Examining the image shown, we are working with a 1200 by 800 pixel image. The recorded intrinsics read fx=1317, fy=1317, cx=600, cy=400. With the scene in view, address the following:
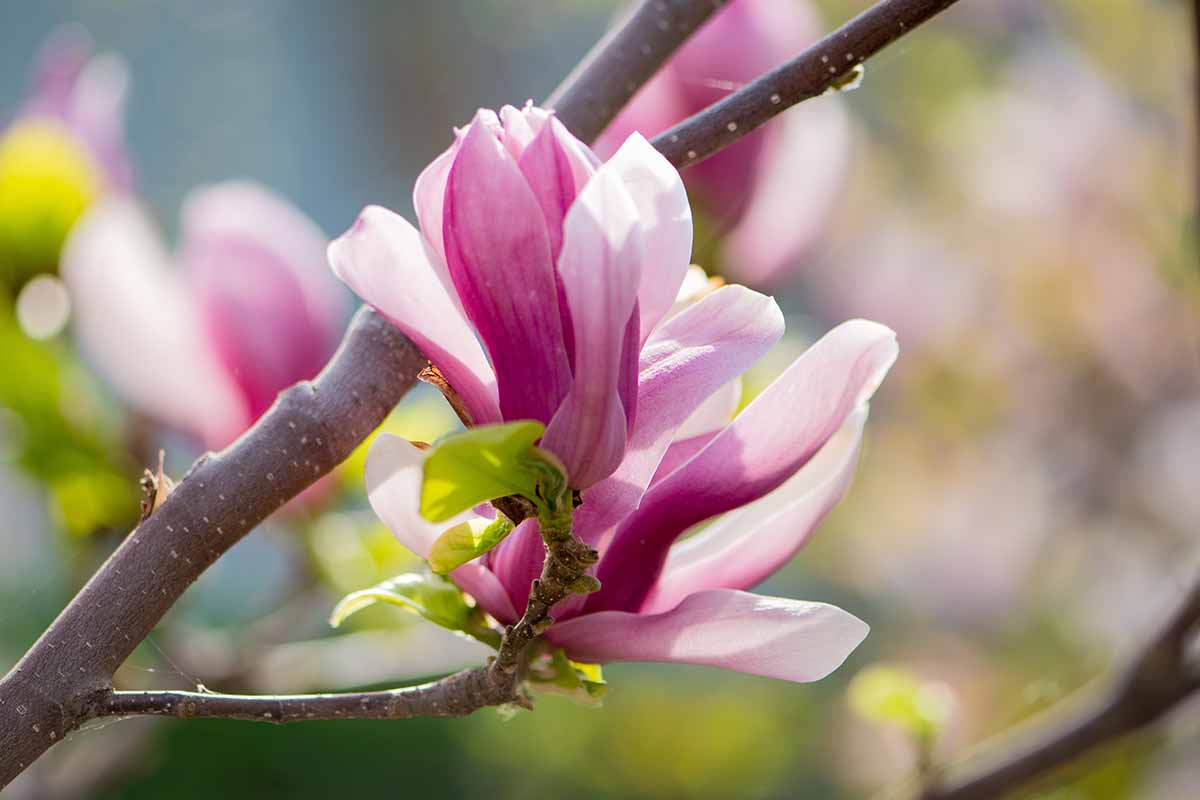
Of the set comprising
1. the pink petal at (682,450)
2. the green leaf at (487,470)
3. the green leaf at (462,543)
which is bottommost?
the green leaf at (462,543)

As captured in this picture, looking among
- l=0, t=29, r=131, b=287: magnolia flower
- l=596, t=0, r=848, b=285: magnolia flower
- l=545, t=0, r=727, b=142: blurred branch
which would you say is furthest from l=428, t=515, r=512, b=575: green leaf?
l=0, t=29, r=131, b=287: magnolia flower

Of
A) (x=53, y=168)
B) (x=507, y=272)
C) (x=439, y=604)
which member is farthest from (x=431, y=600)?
(x=53, y=168)

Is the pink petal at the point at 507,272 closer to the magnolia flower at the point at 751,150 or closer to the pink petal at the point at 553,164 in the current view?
the pink petal at the point at 553,164

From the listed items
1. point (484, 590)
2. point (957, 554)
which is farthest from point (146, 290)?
point (957, 554)

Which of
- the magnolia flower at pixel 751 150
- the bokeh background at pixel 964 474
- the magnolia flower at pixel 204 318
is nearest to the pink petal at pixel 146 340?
the magnolia flower at pixel 204 318

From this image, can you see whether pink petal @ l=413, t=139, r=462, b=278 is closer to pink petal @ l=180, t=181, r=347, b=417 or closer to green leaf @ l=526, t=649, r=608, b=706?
green leaf @ l=526, t=649, r=608, b=706

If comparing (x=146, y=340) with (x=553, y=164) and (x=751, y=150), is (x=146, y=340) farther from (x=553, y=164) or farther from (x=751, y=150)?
(x=553, y=164)
